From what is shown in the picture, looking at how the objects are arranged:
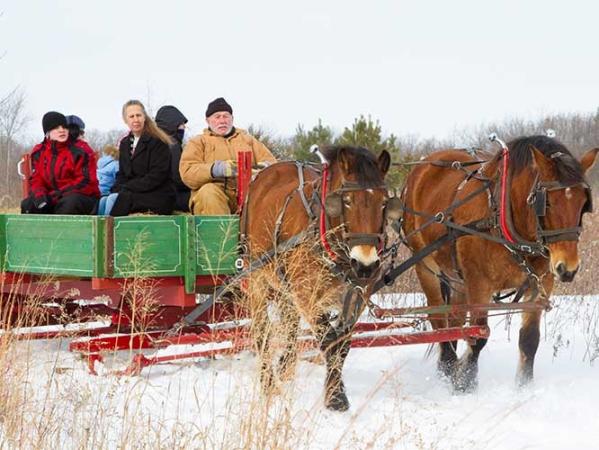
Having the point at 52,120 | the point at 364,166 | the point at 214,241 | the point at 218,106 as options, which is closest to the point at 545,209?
the point at 364,166

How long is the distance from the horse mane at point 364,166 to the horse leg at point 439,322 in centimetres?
176

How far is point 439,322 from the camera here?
23.2 ft

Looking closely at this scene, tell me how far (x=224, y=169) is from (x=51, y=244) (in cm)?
142

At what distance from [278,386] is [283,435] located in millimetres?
303

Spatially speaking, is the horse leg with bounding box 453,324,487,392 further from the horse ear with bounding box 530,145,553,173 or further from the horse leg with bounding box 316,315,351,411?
the horse ear with bounding box 530,145,553,173

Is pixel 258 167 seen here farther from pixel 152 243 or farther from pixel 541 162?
pixel 541 162

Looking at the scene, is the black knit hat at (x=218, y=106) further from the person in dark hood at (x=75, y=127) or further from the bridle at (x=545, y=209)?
the bridle at (x=545, y=209)

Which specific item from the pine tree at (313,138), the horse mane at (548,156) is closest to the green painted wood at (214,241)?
the horse mane at (548,156)

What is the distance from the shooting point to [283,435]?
3852 millimetres

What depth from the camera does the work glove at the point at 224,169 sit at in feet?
21.7

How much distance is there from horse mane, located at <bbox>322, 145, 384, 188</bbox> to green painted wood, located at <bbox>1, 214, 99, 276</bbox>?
1.94 m

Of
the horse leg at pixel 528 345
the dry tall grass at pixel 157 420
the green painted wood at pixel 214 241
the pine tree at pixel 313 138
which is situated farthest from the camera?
the pine tree at pixel 313 138

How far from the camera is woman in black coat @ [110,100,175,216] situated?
6.99 metres

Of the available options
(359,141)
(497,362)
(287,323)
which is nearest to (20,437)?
(287,323)
